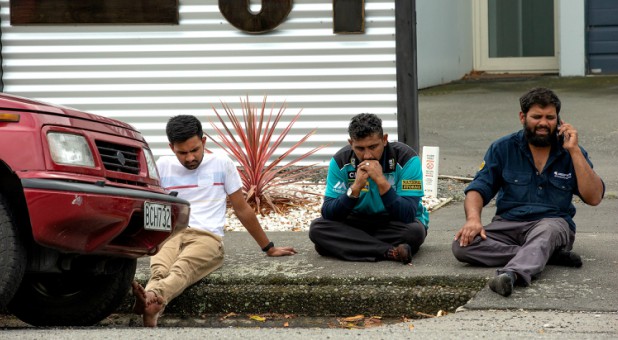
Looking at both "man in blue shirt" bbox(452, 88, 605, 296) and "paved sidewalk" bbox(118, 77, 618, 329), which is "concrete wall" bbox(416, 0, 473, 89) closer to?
"paved sidewalk" bbox(118, 77, 618, 329)

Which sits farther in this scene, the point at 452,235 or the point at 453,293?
the point at 452,235

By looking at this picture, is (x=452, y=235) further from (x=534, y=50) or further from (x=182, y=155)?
(x=534, y=50)

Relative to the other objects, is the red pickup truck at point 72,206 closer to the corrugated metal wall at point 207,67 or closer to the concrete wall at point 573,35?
the corrugated metal wall at point 207,67

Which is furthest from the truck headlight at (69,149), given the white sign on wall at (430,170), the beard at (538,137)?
the white sign on wall at (430,170)

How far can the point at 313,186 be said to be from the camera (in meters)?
10.2

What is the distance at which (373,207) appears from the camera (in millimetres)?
6801

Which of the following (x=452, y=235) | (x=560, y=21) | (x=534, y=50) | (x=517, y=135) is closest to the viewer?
(x=517, y=135)

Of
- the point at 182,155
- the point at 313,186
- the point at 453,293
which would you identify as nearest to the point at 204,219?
the point at 182,155

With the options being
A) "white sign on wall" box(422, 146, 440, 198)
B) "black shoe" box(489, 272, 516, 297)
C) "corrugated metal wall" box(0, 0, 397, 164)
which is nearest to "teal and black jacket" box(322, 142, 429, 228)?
"black shoe" box(489, 272, 516, 297)

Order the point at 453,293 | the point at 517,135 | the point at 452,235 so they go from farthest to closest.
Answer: the point at 452,235 < the point at 517,135 < the point at 453,293

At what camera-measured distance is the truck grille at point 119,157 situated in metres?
5.20

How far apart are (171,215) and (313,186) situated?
4.74m

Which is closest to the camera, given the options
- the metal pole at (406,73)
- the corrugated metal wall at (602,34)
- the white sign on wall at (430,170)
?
the white sign on wall at (430,170)

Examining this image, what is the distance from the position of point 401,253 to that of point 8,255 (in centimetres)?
259
